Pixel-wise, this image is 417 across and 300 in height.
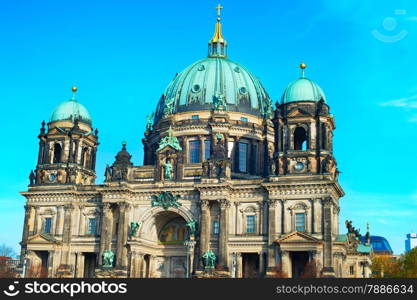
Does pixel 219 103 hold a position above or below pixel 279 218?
above

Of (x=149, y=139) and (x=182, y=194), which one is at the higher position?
(x=149, y=139)

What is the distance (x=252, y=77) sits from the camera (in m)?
95.5

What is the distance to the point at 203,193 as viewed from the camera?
75.9m

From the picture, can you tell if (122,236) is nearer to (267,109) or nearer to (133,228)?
(133,228)

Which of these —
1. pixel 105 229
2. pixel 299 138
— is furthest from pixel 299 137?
pixel 105 229

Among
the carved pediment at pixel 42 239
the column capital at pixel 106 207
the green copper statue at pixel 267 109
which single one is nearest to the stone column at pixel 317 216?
the green copper statue at pixel 267 109

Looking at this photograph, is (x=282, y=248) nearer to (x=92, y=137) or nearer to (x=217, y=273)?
(x=217, y=273)

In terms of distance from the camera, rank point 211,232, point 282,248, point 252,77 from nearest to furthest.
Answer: point 282,248 → point 211,232 → point 252,77

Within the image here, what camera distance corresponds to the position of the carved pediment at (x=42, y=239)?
80250 millimetres

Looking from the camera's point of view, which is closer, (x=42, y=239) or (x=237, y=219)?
(x=237, y=219)

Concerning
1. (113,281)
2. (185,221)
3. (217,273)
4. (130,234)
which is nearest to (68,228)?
(130,234)

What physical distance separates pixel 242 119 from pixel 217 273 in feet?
85.0

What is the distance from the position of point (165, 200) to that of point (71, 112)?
1989 cm

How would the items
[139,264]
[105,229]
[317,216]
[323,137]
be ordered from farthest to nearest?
[105,229] < [139,264] < [323,137] < [317,216]
